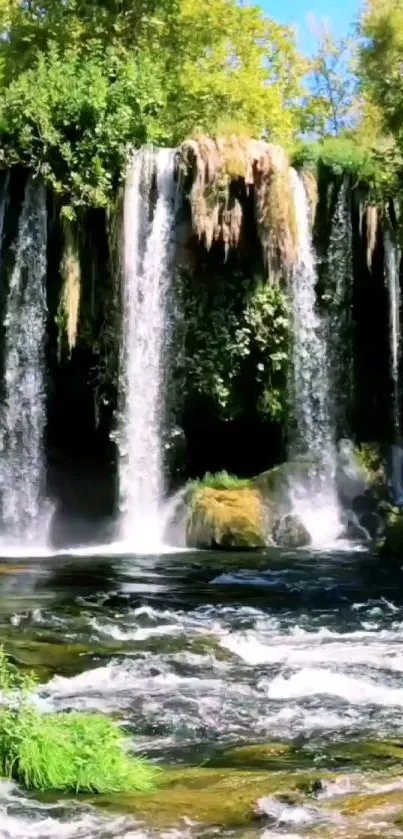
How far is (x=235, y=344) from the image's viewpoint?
2038 centimetres

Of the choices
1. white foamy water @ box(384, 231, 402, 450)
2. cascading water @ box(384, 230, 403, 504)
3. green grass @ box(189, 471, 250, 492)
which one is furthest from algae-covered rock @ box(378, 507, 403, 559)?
white foamy water @ box(384, 231, 402, 450)

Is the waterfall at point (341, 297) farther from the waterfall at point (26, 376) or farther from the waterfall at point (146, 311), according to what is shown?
the waterfall at point (26, 376)

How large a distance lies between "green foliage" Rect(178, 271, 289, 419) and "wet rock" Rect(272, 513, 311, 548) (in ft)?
11.5

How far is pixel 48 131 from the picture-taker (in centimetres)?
1970

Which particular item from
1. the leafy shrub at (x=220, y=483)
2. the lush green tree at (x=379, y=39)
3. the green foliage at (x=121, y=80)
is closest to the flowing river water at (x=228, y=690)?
the leafy shrub at (x=220, y=483)

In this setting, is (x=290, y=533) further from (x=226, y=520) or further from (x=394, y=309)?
(x=394, y=309)

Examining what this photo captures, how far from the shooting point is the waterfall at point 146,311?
19781mm

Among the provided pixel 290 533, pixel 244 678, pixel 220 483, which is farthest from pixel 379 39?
pixel 244 678

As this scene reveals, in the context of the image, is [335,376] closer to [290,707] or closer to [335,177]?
[335,177]

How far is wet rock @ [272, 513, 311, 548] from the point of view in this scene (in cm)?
1727

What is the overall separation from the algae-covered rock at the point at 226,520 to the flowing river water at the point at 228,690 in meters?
2.85

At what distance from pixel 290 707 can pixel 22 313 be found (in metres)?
14.2

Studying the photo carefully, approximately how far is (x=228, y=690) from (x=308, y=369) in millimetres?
13867

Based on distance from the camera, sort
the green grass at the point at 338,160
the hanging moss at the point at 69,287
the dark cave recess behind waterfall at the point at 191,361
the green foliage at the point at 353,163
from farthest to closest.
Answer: the green grass at the point at 338,160 < the green foliage at the point at 353,163 < the dark cave recess behind waterfall at the point at 191,361 < the hanging moss at the point at 69,287
